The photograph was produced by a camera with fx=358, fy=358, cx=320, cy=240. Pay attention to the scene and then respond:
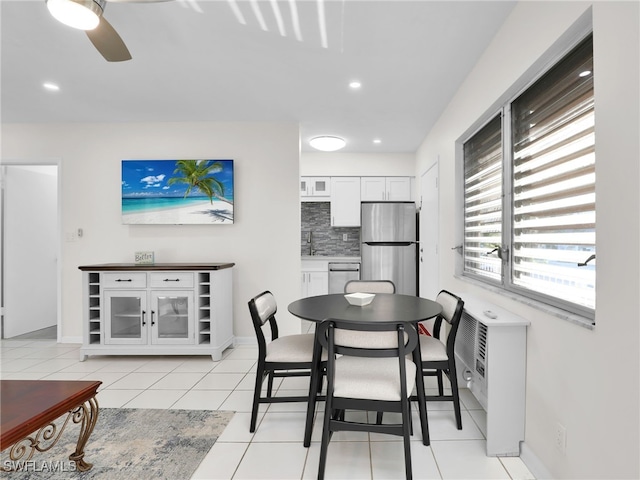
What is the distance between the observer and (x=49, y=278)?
16.4 ft

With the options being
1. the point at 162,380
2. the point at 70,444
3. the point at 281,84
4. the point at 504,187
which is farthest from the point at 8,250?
the point at 504,187

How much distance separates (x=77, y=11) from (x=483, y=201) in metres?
2.85

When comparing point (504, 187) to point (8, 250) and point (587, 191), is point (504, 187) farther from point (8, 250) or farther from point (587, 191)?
point (8, 250)

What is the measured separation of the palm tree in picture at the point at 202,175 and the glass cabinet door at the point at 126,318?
4.29 feet

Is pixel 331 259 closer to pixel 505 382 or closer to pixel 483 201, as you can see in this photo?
pixel 483 201

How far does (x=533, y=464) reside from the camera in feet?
6.02

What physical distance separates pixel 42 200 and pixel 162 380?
3.51 meters

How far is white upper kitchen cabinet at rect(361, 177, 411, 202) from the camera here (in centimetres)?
561

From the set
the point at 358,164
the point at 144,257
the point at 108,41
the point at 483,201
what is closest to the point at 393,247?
the point at 358,164

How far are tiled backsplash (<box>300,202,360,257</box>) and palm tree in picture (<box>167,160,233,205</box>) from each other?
7.20ft

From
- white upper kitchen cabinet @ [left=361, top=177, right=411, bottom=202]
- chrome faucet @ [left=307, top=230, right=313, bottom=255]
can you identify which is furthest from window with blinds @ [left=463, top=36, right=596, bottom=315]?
chrome faucet @ [left=307, top=230, right=313, bottom=255]

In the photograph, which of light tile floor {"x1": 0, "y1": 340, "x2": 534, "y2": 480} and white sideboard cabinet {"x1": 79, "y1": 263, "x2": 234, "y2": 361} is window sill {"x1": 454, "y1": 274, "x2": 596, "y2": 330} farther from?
white sideboard cabinet {"x1": 79, "y1": 263, "x2": 234, "y2": 361}

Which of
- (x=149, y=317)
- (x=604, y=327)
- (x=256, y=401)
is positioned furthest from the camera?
(x=149, y=317)

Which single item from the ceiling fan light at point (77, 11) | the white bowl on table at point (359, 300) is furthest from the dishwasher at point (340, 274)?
the ceiling fan light at point (77, 11)
